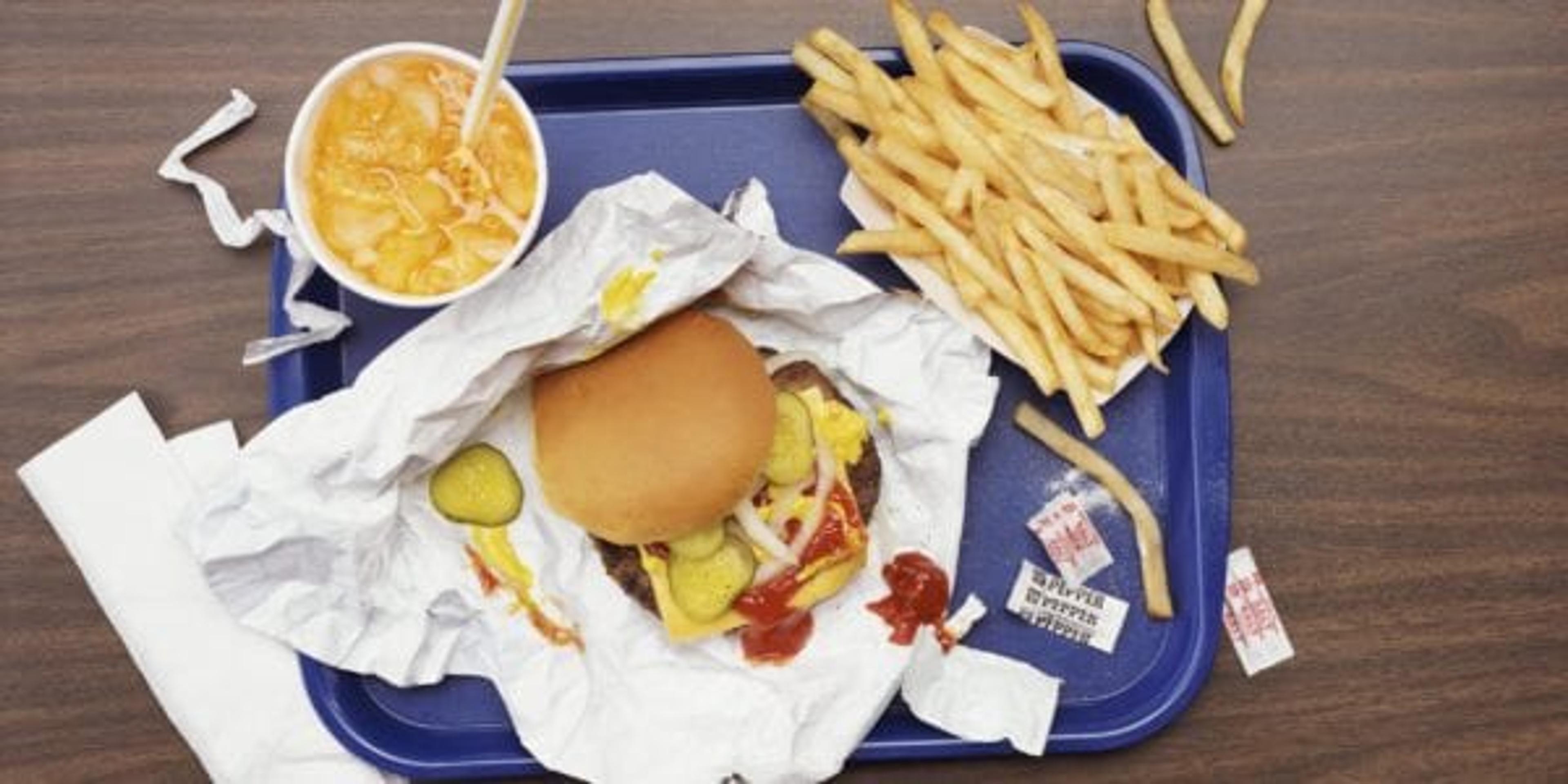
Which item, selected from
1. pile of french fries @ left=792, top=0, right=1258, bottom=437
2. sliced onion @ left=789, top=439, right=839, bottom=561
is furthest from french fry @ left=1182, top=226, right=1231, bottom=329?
sliced onion @ left=789, top=439, right=839, bottom=561

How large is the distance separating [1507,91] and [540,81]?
3.94ft

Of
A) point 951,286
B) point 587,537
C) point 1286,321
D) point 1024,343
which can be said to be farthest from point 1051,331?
point 587,537

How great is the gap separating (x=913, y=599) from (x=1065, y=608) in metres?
0.19

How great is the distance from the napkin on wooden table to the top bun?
42 centimetres

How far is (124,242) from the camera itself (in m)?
1.69

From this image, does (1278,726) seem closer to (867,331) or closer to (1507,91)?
(867,331)

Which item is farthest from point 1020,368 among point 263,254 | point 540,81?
point 263,254

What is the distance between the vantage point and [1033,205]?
1.58m

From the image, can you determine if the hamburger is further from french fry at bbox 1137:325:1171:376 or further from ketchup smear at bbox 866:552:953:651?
french fry at bbox 1137:325:1171:376

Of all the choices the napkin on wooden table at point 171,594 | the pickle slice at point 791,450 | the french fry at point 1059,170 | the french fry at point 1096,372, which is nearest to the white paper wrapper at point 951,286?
the french fry at point 1096,372

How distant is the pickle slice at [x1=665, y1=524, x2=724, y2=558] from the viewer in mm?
1604

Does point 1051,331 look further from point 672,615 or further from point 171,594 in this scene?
point 171,594

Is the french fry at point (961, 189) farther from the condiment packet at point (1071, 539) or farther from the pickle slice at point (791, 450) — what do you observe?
the condiment packet at point (1071, 539)

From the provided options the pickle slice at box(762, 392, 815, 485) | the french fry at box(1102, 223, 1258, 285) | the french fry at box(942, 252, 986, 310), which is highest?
the french fry at box(1102, 223, 1258, 285)
